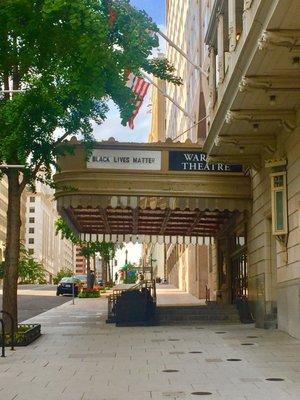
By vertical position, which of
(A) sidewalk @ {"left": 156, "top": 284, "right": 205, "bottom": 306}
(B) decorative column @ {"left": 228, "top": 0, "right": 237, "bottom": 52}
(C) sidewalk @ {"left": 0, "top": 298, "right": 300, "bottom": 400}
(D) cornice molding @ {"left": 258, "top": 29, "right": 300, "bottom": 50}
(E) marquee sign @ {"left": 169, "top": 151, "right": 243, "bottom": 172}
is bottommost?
(C) sidewalk @ {"left": 0, "top": 298, "right": 300, "bottom": 400}

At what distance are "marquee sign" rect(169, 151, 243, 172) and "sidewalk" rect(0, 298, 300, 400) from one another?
537cm

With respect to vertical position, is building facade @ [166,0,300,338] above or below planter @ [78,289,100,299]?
above

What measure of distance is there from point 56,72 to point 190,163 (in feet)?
22.6

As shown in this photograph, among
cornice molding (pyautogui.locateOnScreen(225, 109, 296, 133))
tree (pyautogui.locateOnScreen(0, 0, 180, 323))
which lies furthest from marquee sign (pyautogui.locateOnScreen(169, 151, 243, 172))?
cornice molding (pyautogui.locateOnScreen(225, 109, 296, 133))

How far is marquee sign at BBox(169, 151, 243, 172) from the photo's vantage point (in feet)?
69.4

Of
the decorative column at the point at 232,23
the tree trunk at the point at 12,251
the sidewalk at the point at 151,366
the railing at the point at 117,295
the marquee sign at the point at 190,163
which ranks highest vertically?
the decorative column at the point at 232,23

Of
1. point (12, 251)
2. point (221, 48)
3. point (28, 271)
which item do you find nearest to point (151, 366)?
point (12, 251)

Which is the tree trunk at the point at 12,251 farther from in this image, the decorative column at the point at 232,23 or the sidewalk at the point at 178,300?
the sidewalk at the point at 178,300

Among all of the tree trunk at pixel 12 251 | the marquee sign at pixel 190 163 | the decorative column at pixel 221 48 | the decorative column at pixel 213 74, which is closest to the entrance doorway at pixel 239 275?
the marquee sign at pixel 190 163

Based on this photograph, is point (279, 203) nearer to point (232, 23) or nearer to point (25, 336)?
point (232, 23)

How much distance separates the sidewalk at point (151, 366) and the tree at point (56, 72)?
326 centimetres

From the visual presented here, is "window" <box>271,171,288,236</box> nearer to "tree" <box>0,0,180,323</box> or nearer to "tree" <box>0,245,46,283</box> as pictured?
"tree" <box>0,0,180,323</box>

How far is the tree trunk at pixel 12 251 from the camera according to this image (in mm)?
16812

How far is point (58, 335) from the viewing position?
18.5 metres
